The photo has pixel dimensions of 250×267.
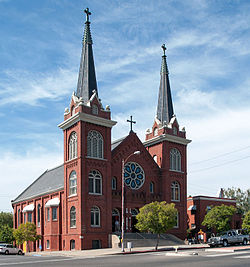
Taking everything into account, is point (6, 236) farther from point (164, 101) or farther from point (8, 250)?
point (164, 101)

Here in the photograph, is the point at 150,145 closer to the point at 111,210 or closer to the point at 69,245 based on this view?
the point at 111,210

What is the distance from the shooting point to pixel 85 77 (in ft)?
161

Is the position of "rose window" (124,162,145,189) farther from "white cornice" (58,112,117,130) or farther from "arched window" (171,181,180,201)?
"white cornice" (58,112,117,130)

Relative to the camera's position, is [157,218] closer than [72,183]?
Yes

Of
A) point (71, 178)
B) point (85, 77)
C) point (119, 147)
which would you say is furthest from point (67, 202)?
point (85, 77)

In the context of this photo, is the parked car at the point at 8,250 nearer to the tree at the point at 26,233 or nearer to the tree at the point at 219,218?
the tree at the point at 26,233

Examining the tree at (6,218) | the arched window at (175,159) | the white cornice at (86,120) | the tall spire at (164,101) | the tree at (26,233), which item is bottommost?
the tree at (6,218)

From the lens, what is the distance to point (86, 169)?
44.7 m

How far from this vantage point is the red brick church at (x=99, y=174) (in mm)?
44594

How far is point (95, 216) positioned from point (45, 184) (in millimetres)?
18719

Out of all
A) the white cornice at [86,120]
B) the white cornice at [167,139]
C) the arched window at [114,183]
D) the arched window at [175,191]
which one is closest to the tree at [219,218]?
the arched window at [175,191]

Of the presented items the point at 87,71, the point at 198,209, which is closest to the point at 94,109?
the point at 87,71

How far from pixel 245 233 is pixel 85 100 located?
78.4 feet

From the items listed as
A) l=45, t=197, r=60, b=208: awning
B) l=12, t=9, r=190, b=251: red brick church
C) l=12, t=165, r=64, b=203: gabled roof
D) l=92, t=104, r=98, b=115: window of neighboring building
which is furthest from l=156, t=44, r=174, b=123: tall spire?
l=45, t=197, r=60, b=208: awning
